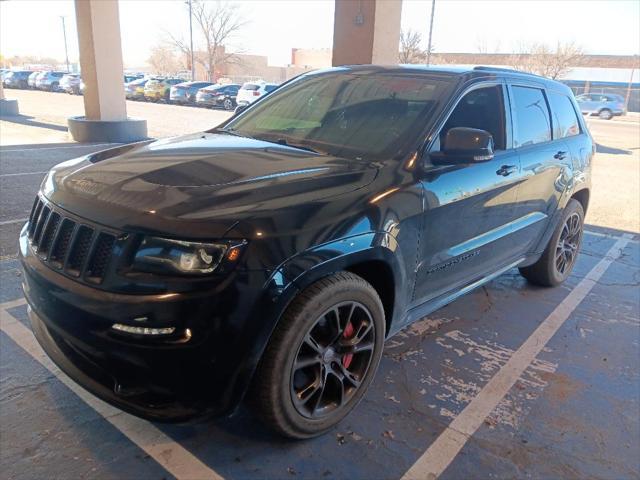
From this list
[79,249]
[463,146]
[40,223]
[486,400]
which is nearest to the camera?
[79,249]

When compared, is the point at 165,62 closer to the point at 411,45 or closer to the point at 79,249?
the point at 411,45

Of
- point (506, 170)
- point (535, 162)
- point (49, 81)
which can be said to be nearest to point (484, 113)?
point (506, 170)

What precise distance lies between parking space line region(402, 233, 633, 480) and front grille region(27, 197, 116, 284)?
1.70m

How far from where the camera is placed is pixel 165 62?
78.7 metres

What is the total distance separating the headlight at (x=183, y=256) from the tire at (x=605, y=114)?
4185cm

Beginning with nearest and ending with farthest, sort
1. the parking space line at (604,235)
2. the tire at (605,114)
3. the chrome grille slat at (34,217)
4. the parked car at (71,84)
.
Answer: the chrome grille slat at (34,217) < the parking space line at (604,235) < the parked car at (71,84) < the tire at (605,114)

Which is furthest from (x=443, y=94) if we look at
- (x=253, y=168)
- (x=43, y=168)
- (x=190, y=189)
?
(x=43, y=168)

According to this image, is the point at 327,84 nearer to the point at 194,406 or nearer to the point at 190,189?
the point at 190,189

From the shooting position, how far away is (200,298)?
6.85ft

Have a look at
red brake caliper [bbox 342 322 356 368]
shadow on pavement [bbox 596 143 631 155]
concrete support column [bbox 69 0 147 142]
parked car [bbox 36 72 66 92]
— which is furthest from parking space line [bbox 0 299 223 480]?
parked car [bbox 36 72 66 92]

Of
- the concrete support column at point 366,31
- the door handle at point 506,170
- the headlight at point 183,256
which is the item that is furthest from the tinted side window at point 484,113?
the concrete support column at point 366,31

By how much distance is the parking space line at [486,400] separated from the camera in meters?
2.58

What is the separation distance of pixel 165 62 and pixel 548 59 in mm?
57962

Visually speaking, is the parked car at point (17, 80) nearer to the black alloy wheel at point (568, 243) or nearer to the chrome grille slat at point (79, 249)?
the black alloy wheel at point (568, 243)
